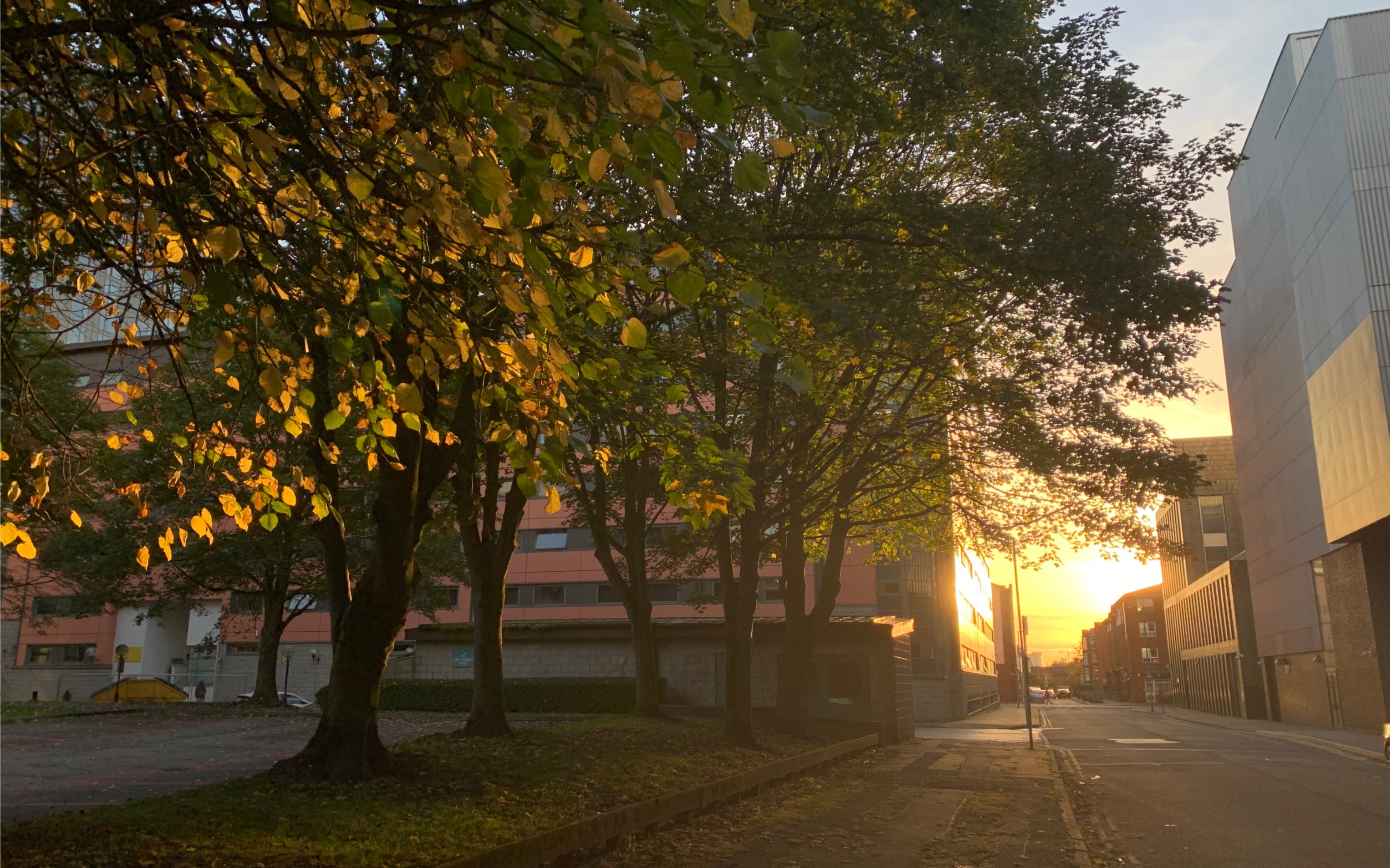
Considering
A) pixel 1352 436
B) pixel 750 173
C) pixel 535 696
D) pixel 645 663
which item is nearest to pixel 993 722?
pixel 1352 436

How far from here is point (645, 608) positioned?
76.2 ft

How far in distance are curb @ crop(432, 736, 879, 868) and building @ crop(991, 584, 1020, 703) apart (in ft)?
266

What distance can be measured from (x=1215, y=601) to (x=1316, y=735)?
36837 millimetres

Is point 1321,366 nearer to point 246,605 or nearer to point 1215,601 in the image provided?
point 1215,601

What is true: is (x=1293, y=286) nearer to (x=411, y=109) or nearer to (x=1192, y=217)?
(x=1192, y=217)

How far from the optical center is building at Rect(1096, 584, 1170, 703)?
122 metres

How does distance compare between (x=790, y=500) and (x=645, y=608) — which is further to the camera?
(x=645, y=608)

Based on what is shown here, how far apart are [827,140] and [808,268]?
174 inches

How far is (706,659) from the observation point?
1296 inches

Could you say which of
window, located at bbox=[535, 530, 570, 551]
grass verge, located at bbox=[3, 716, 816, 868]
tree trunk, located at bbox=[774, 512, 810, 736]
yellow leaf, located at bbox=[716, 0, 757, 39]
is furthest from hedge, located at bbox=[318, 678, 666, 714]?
yellow leaf, located at bbox=[716, 0, 757, 39]

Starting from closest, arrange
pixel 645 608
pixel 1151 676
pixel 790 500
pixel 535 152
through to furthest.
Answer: pixel 535 152 → pixel 790 500 → pixel 645 608 → pixel 1151 676

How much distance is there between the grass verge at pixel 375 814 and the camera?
6.69 metres

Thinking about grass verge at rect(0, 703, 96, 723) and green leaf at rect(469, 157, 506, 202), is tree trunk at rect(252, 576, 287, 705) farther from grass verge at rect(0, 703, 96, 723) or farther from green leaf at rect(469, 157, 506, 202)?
green leaf at rect(469, 157, 506, 202)

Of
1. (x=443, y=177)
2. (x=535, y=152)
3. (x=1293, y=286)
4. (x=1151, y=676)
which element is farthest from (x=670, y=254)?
(x=1151, y=676)
